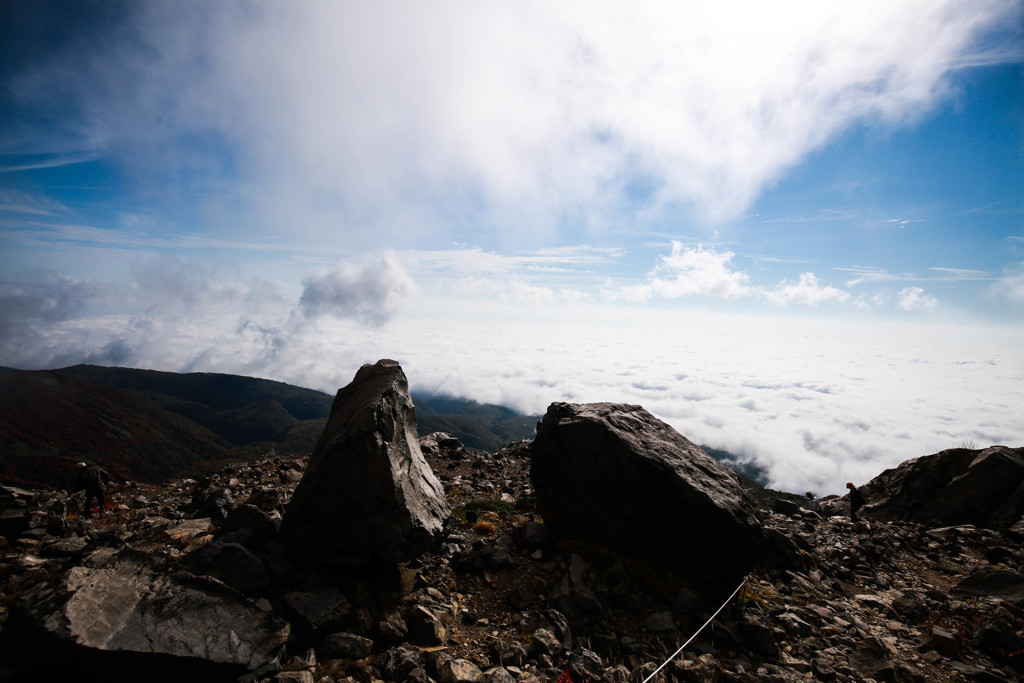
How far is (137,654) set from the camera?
20.1 feet

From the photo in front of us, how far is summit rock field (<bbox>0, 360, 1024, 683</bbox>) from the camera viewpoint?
680 cm

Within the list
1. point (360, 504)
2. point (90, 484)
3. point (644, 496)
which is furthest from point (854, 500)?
point (90, 484)

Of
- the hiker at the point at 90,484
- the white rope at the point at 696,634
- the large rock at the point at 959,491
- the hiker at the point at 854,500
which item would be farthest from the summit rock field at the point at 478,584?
the hiker at the point at 854,500

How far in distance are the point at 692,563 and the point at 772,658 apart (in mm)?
2383

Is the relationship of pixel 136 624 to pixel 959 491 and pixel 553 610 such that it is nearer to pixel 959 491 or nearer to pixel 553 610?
pixel 553 610

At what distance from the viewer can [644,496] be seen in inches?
460

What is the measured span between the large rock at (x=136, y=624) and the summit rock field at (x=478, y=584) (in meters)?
0.03

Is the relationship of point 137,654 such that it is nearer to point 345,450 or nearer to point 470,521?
point 345,450

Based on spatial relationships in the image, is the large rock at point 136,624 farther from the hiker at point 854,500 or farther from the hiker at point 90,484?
the hiker at point 854,500

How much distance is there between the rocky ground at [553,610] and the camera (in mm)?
7809

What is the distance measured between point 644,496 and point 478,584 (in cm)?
520

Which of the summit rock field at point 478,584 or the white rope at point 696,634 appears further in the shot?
the white rope at point 696,634

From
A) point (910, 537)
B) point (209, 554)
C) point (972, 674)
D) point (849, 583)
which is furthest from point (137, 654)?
point (910, 537)

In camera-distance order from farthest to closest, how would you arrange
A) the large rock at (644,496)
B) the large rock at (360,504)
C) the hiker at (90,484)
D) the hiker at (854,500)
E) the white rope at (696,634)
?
the hiker at (854,500), the hiker at (90,484), the large rock at (644,496), the large rock at (360,504), the white rope at (696,634)
